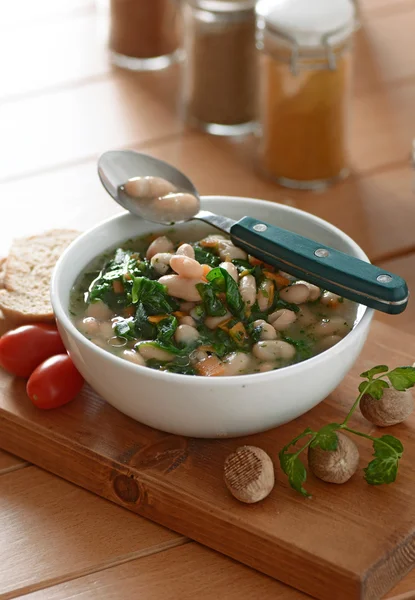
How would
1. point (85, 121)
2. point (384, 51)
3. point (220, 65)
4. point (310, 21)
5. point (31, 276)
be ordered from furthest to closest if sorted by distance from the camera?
point (384, 51) < point (85, 121) < point (220, 65) < point (310, 21) < point (31, 276)

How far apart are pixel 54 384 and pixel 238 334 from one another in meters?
0.30

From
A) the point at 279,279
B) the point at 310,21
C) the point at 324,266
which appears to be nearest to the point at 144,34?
the point at 310,21

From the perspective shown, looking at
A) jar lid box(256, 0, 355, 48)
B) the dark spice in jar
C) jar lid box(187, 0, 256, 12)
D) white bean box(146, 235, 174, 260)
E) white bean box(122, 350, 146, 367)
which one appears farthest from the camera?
the dark spice in jar

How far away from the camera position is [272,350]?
141cm

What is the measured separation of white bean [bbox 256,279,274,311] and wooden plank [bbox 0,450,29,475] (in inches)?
17.5

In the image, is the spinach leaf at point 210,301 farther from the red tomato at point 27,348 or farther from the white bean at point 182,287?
the red tomato at point 27,348

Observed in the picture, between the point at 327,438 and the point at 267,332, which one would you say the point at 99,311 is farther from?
the point at 327,438

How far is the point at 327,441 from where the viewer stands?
1.36 meters

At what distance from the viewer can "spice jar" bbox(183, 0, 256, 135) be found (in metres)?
2.34

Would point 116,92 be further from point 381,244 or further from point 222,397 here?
point 222,397

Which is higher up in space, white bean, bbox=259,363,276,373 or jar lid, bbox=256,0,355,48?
jar lid, bbox=256,0,355,48

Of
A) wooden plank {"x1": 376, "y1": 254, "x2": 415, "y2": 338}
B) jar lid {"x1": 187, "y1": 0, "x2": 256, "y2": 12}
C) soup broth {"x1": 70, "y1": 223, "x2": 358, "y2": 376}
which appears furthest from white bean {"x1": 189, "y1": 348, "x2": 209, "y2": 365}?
jar lid {"x1": 187, "y1": 0, "x2": 256, "y2": 12}

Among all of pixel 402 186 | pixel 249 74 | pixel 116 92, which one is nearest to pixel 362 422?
pixel 402 186

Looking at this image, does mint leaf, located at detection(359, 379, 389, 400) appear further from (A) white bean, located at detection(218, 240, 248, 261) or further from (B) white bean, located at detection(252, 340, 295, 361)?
(A) white bean, located at detection(218, 240, 248, 261)
